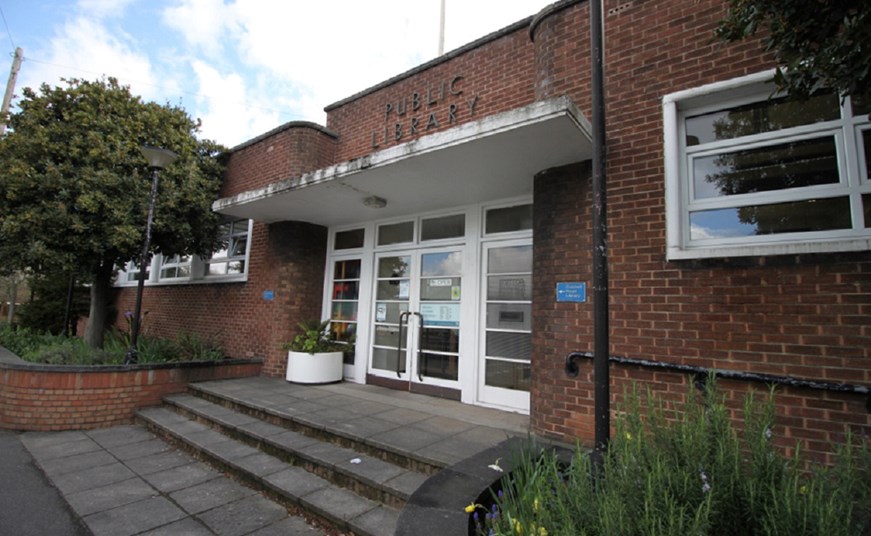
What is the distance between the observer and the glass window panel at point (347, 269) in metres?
7.20

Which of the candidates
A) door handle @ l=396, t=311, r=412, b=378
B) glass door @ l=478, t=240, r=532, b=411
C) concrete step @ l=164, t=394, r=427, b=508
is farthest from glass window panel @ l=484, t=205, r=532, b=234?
concrete step @ l=164, t=394, r=427, b=508

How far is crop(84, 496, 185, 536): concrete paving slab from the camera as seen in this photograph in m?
3.01

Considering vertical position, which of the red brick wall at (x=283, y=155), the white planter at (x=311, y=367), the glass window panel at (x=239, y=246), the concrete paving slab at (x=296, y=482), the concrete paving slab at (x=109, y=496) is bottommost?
the concrete paving slab at (x=109, y=496)

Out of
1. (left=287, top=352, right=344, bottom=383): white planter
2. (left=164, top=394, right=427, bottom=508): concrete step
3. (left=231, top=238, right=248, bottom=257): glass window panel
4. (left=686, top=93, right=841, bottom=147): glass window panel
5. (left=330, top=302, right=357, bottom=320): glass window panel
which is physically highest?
(left=686, top=93, right=841, bottom=147): glass window panel

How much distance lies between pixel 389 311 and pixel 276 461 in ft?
9.81

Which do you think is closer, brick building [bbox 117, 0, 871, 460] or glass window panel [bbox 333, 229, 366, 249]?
brick building [bbox 117, 0, 871, 460]

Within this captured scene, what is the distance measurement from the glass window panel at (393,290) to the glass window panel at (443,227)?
2.61ft

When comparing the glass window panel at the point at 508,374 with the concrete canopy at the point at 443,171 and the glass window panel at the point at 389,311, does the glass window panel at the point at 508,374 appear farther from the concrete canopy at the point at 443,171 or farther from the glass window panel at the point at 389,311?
the concrete canopy at the point at 443,171

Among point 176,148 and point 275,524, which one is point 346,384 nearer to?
point 275,524

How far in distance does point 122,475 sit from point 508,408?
4.04 m

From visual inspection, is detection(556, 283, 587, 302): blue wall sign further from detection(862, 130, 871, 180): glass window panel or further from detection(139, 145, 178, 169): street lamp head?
detection(139, 145, 178, 169): street lamp head

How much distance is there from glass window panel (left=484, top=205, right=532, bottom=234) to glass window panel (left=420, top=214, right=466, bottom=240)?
1.41 ft

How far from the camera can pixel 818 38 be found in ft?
6.78

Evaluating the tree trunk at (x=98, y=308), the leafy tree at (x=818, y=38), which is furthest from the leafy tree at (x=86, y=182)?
the leafy tree at (x=818, y=38)
